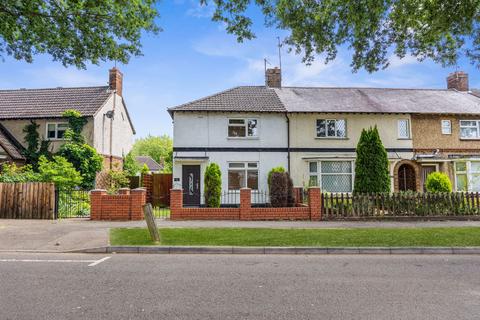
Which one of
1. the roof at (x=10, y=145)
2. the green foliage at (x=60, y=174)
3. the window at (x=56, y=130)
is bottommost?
the green foliage at (x=60, y=174)


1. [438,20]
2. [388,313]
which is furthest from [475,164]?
[388,313]

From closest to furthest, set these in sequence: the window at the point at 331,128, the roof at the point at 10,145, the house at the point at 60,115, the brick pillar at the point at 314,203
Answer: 1. the brick pillar at the point at 314,203
2. the roof at the point at 10,145
3. the window at the point at 331,128
4. the house at the point at 60,115

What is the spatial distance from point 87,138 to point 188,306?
850 inches

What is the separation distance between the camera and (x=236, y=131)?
68.3ft

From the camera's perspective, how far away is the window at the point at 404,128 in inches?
858

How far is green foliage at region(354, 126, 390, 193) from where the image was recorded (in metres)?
16.2

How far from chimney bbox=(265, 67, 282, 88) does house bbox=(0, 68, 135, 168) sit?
1204cm

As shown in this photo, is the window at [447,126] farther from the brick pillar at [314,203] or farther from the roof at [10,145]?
the roof at [10,145]

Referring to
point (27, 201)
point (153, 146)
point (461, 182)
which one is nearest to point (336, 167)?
point (461, 182)

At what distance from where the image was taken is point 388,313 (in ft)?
14.5

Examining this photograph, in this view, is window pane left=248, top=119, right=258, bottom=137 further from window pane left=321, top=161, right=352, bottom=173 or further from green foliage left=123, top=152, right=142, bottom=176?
green foliage left=123, top=152, right=142, bottom=176

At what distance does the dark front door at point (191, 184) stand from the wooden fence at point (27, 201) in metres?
7.55

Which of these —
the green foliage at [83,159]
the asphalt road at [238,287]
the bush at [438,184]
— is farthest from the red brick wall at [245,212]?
the green foliage at [83,159]

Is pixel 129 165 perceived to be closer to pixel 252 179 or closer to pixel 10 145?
pixel 10 145
